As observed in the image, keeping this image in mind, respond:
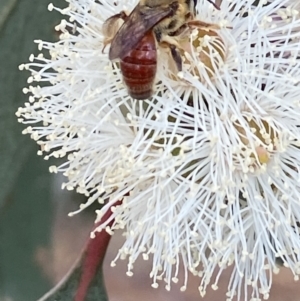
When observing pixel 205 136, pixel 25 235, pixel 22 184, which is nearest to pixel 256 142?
pixel 205 136

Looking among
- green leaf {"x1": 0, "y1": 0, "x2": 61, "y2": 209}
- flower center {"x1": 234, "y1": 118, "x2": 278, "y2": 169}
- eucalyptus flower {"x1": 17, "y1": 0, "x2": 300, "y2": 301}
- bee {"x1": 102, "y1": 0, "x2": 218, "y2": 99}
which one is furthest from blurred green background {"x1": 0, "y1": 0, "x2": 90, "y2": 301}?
flower center {"x1": 234, "y1": 118, "x2": 278, "y2": 169}

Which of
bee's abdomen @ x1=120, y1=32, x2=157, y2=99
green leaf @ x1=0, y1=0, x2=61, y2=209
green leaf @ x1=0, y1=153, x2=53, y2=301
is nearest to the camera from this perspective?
bee's abdomen @ x1=120, y1=32, x2=157, y2=99

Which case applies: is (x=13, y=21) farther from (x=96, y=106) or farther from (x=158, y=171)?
(x=158, y=171)

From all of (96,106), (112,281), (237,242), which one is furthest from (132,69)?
(112,281)

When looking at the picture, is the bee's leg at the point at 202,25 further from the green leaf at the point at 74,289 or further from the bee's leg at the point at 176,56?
the green leaf at the point at 74,289

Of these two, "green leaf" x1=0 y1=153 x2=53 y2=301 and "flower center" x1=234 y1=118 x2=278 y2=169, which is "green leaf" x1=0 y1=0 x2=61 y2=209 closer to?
"green leaf" x1=0 y1=153 x2=53 y2=301

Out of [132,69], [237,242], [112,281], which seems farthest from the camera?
[112,281]
